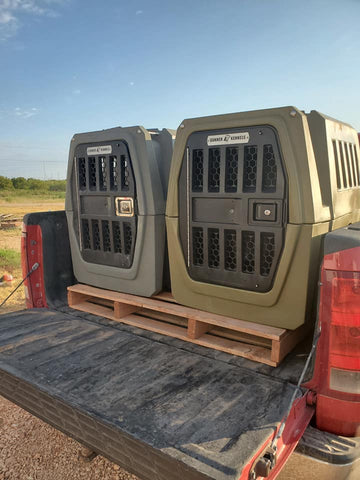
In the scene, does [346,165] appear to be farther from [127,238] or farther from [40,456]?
[40,456]

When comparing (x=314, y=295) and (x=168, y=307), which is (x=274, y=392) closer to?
(x=314, y=295)

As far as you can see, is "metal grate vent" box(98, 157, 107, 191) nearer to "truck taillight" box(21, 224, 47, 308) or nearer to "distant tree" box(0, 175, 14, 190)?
"truck taillight" box(21, 224, 47, 308)

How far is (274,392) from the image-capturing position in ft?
6.62

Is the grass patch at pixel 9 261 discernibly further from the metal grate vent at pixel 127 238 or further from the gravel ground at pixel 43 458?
the metal grate vent at pixel 127 238

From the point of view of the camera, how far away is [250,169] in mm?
2365

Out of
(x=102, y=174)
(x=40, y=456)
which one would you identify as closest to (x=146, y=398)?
(x=40, y=456)

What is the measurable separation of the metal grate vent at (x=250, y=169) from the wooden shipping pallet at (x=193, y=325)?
0.89m

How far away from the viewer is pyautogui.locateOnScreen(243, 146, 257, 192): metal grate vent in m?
2.34

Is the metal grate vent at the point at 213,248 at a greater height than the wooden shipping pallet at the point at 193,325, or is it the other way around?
the metal grate vent at the point at 213,248

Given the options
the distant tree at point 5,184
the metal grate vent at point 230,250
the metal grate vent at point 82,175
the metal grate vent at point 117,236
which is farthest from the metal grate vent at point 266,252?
the distant tree at point 5,184

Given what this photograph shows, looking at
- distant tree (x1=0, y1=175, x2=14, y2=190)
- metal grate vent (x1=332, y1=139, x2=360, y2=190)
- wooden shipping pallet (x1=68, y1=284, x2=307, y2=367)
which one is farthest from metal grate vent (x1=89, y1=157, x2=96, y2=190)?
distant tree (x1=0, y1=175, x2=14, y2=190)

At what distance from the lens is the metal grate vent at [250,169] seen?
2.34 m

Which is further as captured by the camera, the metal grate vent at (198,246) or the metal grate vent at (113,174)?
the metal grate vent at (113,174)

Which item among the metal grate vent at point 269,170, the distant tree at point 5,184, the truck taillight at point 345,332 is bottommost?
the truck taillight at point 345,332
